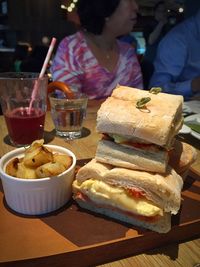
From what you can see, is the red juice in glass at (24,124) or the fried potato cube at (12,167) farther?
the red juice in glass at (24,124)

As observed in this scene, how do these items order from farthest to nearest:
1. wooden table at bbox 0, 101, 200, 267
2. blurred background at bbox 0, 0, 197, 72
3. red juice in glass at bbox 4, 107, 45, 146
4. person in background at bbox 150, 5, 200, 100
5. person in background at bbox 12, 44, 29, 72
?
blurred background at bbox 0, 0, 197, 72
person in background at bbox 12, 44, 29, 72
person in background at bbox 150, 5, 200, 100
red juice in glass at bbox 4, 107, 45, 146
wooden table at bbox 0, 101, 200, 267

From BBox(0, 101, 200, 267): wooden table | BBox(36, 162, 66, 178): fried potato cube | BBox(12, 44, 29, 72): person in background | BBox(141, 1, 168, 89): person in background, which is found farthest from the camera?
BBox(12, 44, 29, 72): person in background

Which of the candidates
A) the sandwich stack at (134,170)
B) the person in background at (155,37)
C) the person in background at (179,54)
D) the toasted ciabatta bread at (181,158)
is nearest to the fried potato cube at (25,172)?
the sandwich stack at (134,170)

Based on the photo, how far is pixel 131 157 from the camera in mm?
749

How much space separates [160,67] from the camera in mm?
2805

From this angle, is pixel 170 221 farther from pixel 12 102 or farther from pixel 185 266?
pixel 12 102

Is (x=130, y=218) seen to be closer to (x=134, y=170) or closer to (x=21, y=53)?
(x=134, y=170)

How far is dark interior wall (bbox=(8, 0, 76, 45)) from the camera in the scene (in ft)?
19.0

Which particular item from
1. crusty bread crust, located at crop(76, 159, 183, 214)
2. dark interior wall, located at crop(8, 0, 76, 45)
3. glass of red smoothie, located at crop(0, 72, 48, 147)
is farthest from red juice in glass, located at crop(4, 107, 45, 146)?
dark interior wall, located at crop(8, 0, 76, 45)

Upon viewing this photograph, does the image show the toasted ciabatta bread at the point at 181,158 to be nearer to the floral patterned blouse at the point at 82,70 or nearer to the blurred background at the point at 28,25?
the floral patterned blouse at the point at 82,70

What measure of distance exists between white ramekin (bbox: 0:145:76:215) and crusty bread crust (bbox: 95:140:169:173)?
0.10 metres

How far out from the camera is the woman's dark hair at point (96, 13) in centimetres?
225

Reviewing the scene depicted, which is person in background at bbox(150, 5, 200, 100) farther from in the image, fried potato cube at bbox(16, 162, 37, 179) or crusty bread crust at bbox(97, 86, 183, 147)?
fried potato cube at bbox(16, 162, 37, 179)

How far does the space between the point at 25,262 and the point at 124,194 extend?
26 centimetres
